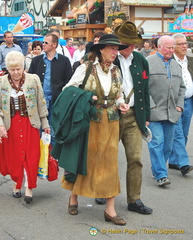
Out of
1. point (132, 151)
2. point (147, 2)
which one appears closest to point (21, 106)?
point (132, 151)

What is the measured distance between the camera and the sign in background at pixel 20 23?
20.6 metres

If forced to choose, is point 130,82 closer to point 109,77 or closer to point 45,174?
point 109,77

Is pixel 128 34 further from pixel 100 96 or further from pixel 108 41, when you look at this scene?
pixel 100 96

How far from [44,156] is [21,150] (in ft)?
0.92

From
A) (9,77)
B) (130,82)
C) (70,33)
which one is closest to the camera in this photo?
(130,82)

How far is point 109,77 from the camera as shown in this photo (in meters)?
4.64

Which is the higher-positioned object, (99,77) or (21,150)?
(99,77)

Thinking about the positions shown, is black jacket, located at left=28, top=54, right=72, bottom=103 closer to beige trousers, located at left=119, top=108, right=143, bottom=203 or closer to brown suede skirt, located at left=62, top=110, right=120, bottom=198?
beige trousers, located at left=119, top=108, right=143, bottom=203

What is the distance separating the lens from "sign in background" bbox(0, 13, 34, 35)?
2058cm

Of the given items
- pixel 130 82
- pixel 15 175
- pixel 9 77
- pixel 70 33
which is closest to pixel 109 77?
pixel 130 82

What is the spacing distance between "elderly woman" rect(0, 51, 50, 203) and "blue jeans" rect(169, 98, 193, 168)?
2168 mm

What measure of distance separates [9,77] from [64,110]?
1265 millimetres

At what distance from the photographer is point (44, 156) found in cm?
547

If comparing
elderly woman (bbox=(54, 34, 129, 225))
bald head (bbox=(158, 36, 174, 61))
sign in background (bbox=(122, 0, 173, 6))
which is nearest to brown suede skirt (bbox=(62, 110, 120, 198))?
elderly woman (bbox=(54, 34, 129, 225))
